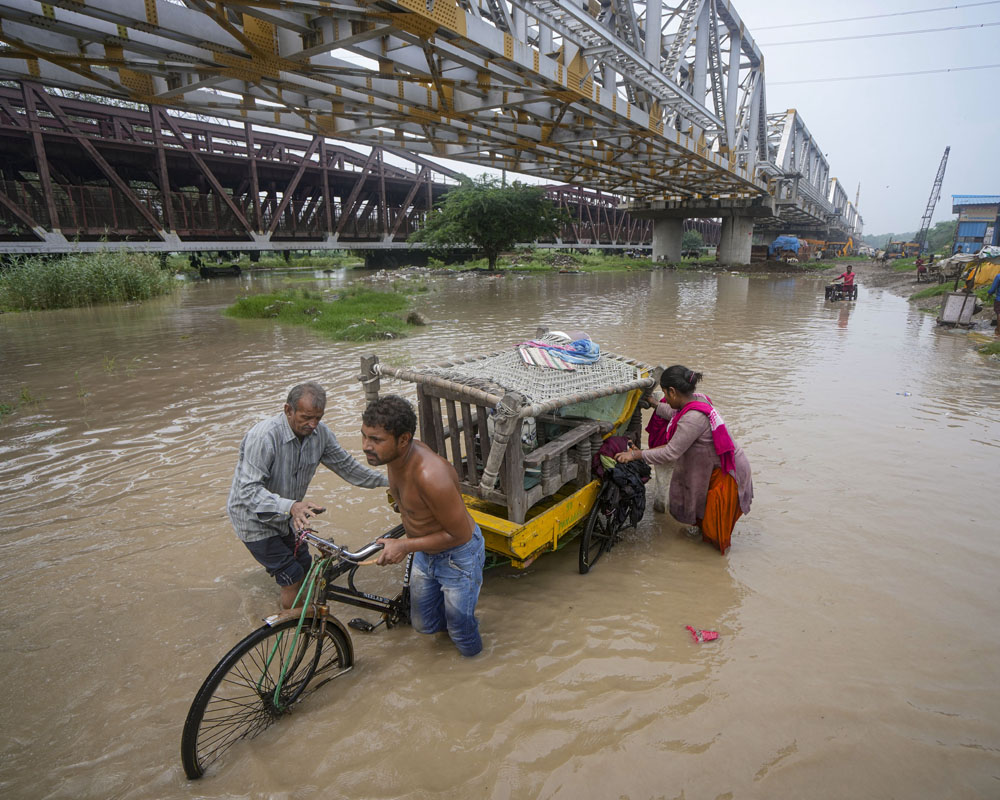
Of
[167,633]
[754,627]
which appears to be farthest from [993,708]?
[167,633]

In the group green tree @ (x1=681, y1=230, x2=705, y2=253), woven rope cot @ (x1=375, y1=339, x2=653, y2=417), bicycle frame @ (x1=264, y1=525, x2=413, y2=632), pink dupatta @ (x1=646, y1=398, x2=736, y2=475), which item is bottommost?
bicycle frame @ (x1=264, y1=525, x2=413, y2=632)

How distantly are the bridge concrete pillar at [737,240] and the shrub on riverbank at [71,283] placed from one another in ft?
123

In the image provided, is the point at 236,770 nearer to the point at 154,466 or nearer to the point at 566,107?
the point at 154,466

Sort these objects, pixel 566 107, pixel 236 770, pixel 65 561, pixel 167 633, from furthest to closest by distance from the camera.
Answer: pixel 566 107 → pixel 65 561 → pixel 167 633 → pixel 236 770

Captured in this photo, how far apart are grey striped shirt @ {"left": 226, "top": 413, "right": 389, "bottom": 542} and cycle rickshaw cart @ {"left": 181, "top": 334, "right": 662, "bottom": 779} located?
0.33 meters

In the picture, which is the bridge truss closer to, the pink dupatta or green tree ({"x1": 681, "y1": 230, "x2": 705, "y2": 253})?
the pink dupatta

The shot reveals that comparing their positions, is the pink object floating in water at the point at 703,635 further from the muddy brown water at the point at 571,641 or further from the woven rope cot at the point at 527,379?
the woven rope cot at the point at 527,379

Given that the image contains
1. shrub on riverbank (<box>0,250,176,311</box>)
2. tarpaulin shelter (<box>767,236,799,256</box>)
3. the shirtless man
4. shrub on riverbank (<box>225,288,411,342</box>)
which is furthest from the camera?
tarpaulin shelter (<box>767,236,799,256</box>)

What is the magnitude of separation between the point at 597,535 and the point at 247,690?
231 cm

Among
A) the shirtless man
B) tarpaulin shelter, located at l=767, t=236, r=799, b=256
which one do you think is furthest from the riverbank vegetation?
the shirtless man

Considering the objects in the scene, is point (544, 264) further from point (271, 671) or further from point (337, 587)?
point (271, 671)

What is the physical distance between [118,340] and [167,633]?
10822 mm

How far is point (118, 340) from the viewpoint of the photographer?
37.3ft

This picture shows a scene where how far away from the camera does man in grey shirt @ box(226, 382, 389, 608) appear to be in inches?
104
